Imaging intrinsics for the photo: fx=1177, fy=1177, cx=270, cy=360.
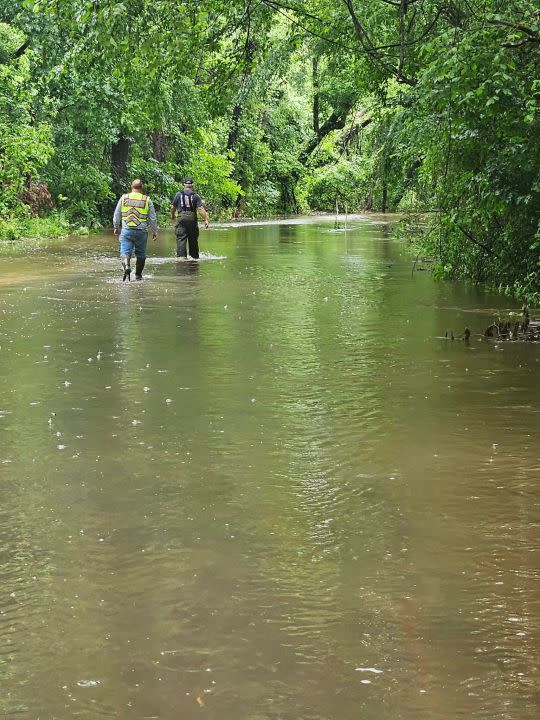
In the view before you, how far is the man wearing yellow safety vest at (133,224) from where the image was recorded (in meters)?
21.1

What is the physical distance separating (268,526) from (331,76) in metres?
24.1

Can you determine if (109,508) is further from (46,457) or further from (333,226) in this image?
(333,226)

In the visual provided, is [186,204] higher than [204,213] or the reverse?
higher

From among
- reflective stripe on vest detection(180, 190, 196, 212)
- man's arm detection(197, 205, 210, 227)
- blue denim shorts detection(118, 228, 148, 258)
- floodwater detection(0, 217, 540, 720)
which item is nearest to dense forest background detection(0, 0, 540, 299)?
blue denim shorts detection(118, 228, 148, 258)

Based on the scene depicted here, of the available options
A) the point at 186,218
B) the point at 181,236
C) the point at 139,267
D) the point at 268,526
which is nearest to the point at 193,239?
the point at 181,236

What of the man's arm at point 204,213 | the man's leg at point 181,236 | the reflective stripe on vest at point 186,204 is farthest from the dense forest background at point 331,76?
the man's leg at point 181,236

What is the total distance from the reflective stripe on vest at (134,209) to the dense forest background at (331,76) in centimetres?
150

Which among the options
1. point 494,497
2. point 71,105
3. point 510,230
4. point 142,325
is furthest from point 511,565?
point 71,105

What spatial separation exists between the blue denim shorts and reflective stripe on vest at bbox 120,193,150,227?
142 millimetres

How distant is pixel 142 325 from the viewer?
584 inches

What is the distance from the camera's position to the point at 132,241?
21.1 m

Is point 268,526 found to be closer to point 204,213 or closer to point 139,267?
point 139,267

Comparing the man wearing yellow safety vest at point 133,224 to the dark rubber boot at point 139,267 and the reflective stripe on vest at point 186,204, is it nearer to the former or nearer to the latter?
the dark rubber boot at point 139,267

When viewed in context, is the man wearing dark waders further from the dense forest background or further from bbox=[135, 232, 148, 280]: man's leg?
bbox=[135, 232, 148, 280]: man's leg
